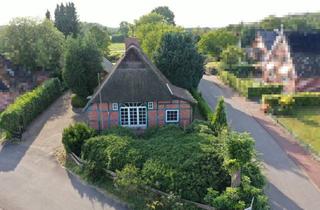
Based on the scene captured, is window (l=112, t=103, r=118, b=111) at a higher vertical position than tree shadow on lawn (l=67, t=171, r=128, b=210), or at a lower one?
higher

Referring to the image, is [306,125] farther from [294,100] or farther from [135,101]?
[135,101]

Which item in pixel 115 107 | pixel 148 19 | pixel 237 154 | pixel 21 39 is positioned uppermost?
pixel 148 19

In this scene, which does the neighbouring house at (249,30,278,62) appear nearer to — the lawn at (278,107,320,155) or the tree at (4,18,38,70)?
the lawn at (278,107,320,155)

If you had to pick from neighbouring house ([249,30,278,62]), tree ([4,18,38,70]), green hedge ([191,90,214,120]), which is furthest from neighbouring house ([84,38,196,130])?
neighbouring house ([249,30,278,62])

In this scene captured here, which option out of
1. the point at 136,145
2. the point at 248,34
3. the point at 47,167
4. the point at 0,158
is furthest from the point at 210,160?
the point at 248,34

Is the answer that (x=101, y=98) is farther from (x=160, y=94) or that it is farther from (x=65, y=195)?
(x=65, y=195)

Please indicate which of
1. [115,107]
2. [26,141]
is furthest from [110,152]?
[26,141]
